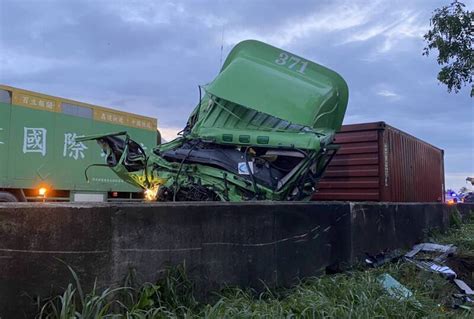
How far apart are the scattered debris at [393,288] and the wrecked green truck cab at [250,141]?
1704 millimetres

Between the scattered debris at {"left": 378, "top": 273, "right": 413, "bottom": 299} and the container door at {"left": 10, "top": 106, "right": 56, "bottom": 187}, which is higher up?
the container door at {"left": 10, "top": 106, "right": 56, "bottom": 187}

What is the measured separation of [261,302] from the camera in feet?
12.0

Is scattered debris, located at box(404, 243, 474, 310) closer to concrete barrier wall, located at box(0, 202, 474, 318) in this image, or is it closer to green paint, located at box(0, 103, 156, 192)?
concrete barrier wall, located at box(0, 202, 474, 318)

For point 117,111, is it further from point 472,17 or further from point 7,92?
point 472,17

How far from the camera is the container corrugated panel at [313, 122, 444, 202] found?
852 centimetres

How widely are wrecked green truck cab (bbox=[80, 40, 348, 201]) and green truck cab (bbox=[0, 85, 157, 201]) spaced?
4.32 metres

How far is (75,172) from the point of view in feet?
36.7

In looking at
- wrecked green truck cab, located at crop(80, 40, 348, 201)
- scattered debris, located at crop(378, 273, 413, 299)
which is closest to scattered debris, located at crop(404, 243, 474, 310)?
scattered debris, located at crop(378, 273, 413, 299)

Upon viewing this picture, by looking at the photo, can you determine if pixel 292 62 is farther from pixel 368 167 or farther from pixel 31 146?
pixel 31 146

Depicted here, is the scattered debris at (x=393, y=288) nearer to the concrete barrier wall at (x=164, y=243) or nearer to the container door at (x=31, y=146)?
the concrete barrier wall at (x=164, y=243)

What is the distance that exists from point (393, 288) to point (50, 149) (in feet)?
28.4

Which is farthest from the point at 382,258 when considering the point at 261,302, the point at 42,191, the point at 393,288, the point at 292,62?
the point at 42,191

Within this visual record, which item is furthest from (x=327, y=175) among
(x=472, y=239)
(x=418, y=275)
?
(x=418, y=275)

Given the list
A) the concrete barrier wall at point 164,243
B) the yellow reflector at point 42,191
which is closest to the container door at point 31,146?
the yellow reflector at point 42,191
